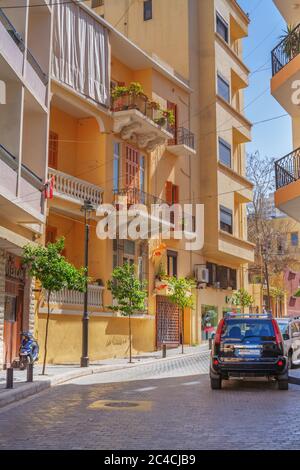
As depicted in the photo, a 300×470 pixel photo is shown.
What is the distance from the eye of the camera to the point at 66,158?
26250mm

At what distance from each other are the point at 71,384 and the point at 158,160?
1665cm

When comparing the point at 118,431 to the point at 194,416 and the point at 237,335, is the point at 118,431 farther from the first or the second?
the point at 237,335

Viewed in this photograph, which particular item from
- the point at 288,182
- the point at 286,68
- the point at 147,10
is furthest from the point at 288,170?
the point at 147,10

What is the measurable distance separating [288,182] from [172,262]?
14396 mm

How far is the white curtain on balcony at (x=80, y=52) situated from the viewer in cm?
2366

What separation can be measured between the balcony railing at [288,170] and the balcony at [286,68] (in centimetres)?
215

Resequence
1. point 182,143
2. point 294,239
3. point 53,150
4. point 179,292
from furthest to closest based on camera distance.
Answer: point 294,239, point 182,143, point 179,292, point 53,150

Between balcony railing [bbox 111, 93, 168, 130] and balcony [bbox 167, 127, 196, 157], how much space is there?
213cm

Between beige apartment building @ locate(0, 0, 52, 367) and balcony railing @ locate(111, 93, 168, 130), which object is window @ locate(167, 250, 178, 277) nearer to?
balcony railing @ locate(111, 93, 168, 130)

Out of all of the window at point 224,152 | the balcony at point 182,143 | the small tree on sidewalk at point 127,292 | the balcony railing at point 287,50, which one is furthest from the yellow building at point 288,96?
the window at point 224,152

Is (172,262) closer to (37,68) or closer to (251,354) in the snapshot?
(37,68)

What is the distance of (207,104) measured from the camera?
34.5 meters

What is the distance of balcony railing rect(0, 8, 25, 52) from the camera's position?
16925mm

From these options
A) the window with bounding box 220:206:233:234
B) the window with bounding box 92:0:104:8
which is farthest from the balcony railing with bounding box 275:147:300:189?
the window with bounding box 92:0:104:8
